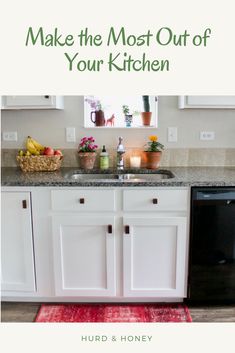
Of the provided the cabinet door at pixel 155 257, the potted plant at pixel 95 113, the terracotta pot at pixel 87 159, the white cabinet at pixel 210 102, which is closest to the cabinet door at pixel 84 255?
the cabinet door at pixel 155 257

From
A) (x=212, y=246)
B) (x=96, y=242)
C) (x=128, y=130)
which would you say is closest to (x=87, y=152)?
(x=128, y=130)

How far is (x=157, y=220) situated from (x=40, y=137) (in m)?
1.14

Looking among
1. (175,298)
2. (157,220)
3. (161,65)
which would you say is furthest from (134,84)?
(175,298)

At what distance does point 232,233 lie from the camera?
180cm

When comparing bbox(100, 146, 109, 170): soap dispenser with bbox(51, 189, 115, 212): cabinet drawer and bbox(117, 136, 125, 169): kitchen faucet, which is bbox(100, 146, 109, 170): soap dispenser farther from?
bbox(51, 189, 115, 212): cabinet drawer

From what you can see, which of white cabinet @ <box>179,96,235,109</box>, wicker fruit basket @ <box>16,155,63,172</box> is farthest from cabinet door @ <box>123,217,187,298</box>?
white cabinet @ <box>179,96,235,109</box>

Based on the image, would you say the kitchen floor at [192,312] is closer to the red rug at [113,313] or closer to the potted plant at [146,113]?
the red rug at [113,313]

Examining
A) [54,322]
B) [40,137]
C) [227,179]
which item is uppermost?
[40,137]

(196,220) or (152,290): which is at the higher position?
(196,220)

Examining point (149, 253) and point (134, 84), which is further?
point (149, 253)

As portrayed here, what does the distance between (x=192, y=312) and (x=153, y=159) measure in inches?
41.6

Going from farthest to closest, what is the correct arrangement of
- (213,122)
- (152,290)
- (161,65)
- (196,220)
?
1. (213,122)
2. (152,290)
3. (196,220)
4. (161,65)

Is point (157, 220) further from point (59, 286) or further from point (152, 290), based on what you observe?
point (59, 286)

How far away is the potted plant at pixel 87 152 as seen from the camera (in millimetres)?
2254
